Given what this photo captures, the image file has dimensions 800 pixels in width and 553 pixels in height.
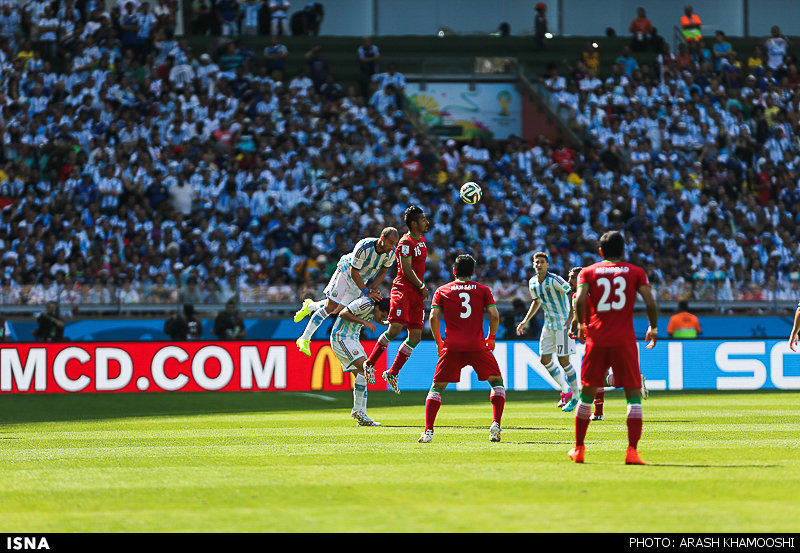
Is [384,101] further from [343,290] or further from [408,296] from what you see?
[343,290]

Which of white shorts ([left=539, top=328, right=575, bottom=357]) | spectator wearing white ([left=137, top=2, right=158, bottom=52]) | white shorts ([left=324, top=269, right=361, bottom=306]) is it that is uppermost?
spectator wearing white ([left=137, top=2, right=158, bottom=52])

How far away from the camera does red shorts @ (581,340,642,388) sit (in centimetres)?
1068

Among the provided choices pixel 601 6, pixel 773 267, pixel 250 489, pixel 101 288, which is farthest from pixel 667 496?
pixel 601 6

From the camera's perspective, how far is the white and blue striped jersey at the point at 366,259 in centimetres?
1631

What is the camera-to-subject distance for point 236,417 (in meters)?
18.2

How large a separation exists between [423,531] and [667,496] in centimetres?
217

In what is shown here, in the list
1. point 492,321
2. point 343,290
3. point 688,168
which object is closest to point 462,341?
point 492,321

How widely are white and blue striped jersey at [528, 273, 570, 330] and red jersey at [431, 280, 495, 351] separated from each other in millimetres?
5990

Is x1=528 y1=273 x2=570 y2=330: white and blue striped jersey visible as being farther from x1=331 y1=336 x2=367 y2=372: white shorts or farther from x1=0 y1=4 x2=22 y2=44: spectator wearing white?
x1=0 y1=4 x2=22 y2=44: spectator wearing white

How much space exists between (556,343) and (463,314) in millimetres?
6303

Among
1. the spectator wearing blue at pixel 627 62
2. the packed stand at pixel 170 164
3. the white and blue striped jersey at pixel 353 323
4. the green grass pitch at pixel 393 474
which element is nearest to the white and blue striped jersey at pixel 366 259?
the white and blue striped jersey at pixel 353 323

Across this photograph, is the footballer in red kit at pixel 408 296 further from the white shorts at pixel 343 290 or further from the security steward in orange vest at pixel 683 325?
the security steward in orange vest at pixel 683 325

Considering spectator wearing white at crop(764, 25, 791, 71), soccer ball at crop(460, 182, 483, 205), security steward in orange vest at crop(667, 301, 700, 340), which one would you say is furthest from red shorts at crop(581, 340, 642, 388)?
spectator wearing white at crop(764, 25, 791, 71)

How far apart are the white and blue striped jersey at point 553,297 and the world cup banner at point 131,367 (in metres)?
7.52
